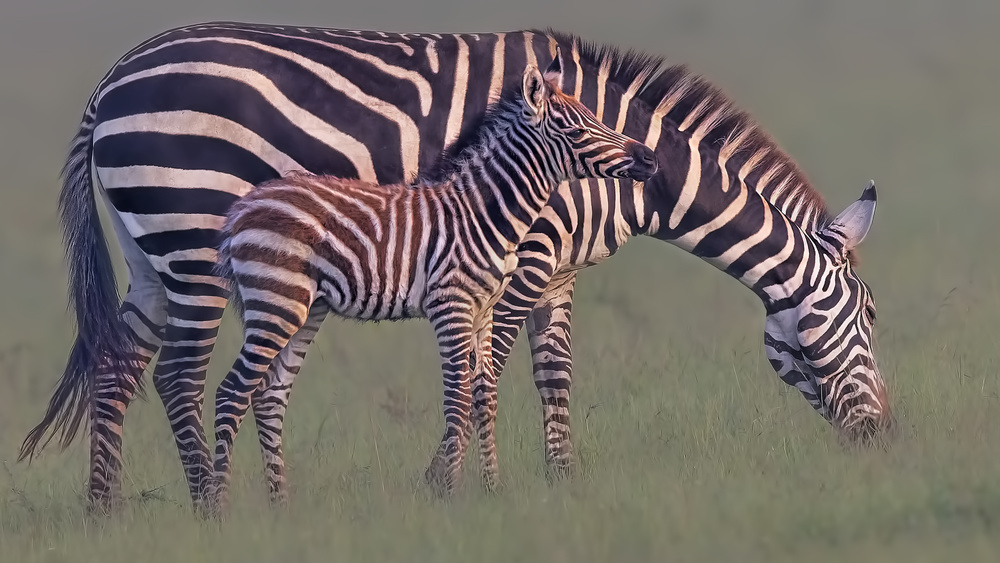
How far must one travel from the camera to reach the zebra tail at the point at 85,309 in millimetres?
8039

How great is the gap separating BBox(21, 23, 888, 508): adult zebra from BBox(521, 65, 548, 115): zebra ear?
2.05 ft

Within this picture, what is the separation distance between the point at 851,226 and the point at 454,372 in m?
3.04

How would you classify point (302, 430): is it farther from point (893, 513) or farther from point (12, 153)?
point (12, 153)

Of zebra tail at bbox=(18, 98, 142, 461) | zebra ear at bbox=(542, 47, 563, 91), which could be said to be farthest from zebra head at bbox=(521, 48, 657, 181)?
zebra tail at bbox=(18, 98, 142, 461)

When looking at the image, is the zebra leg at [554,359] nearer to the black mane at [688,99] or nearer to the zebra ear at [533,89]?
the black mane at [688,99]

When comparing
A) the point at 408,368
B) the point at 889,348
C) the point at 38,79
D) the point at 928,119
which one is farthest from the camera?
the point at 38,79

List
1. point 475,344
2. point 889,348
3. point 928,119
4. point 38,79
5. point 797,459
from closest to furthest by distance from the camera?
point 797,459 < point 475,344 < point 889,348 < point 928,119 < point 38,79

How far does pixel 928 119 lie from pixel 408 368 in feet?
37.7

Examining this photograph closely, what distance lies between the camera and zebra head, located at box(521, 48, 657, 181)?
24.1 ft

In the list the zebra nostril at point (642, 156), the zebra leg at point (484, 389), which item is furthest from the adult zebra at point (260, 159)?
the zebra nostril at point (642, 156)

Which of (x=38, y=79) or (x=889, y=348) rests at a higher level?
(x=38, y=79)

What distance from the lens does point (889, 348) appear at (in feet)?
34.4

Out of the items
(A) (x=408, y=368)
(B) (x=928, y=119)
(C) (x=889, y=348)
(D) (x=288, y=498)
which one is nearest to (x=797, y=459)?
(D) (x=288, y=498)

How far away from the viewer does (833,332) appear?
8.39m
